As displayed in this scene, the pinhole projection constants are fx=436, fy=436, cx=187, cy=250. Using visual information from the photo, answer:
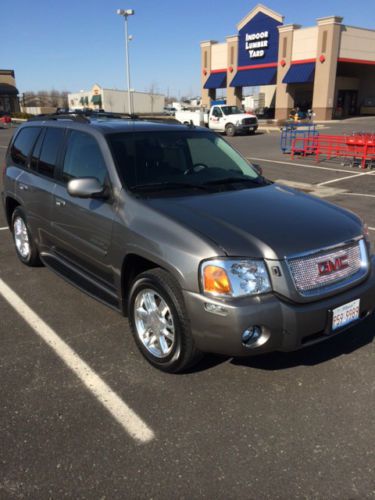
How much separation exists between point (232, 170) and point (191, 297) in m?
1.85

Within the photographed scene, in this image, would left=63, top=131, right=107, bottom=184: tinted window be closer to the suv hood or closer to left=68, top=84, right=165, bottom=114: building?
the suv hood

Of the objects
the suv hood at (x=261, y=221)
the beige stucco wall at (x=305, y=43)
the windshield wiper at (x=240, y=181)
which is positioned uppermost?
the beige stucco wall at (x=305, y=43)

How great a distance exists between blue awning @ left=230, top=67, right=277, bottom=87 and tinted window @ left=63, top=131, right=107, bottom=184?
45432mm

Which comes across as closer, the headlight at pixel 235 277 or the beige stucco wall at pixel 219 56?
the headlight at pixel 235 277

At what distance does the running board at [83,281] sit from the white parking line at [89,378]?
1.54 feet

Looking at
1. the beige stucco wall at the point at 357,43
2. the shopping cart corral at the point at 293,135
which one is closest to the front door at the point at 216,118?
the shopping cart corral at the point at 293,135

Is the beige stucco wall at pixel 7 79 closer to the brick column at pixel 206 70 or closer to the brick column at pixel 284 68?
the brick column at pixel 206 70

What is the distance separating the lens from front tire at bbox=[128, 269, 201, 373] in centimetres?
296

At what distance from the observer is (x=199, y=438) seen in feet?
8.66

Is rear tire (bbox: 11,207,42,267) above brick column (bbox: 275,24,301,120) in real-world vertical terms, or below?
below

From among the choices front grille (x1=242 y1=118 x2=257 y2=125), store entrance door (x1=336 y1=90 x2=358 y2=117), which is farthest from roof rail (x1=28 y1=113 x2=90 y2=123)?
store entrance door (x1=336 y1=90 x2=358 y2=117)

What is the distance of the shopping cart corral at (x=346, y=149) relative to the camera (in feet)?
47.7

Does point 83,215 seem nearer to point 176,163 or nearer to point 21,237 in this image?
point 176,163

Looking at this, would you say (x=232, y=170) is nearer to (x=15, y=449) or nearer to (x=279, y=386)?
(x=279, y=386)
